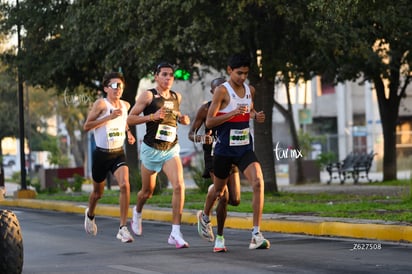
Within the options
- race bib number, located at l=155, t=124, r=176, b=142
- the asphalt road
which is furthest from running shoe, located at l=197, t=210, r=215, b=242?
race bib number, located at l=155, t=124, r=176, b=142

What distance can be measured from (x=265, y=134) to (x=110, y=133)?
11307 mm

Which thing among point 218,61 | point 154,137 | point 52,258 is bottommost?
point 52,258

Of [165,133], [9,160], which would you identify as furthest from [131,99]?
[9,160]

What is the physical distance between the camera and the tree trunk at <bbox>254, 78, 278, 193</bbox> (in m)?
23.1

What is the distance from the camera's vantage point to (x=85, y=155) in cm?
5553

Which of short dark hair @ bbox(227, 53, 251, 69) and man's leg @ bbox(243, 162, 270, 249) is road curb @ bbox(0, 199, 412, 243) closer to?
man's leg @ bbox(243, 162, 270, 249)

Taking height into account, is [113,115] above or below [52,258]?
above

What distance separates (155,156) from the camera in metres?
11.6

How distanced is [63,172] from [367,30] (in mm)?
18883

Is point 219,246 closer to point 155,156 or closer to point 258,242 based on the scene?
point 258,242

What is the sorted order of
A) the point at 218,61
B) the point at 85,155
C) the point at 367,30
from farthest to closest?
the point at 85,155
the point at 218,61
the point at 367,30

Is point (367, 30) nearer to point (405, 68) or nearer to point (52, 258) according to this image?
point (405, 68)

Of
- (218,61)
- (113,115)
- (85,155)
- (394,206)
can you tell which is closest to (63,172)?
(218,61)

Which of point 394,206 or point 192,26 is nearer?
point 394,206
